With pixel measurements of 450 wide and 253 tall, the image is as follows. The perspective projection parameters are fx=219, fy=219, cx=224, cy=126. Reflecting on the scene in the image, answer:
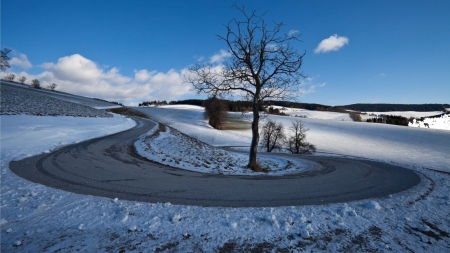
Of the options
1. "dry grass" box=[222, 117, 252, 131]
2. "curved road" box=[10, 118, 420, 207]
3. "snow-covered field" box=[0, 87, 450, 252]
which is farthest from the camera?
"dry grass" box=[222, 117, 252, 131]

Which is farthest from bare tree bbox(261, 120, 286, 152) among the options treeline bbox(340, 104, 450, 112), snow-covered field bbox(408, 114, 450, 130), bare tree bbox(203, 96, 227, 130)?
treeline bbox(340, 104, 450, 112)

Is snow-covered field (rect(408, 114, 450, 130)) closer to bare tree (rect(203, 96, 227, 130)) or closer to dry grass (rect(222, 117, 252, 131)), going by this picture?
dry grass (rect(222, 117, 252, 131))

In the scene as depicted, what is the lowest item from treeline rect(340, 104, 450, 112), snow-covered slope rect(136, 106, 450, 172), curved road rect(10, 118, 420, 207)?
snow-covered slope rect(136, 106, 450, 172)

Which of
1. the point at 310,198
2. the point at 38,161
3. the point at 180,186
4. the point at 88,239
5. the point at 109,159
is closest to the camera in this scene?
the point at 88,239

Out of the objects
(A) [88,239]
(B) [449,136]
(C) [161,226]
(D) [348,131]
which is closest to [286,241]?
(C) [161,226]

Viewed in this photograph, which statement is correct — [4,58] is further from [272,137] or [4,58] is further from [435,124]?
[435,124]

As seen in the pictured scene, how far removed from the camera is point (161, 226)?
417 centimetres

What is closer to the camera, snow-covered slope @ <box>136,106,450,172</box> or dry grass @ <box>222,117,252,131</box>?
snow-covered slope @ <box>136,106,450,172</box>

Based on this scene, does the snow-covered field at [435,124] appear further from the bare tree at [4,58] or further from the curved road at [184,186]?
the bare tree at [4,58]

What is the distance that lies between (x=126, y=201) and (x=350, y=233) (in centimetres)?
498

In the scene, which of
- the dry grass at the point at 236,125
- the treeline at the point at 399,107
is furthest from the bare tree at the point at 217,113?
the treeline at the point at 399,107

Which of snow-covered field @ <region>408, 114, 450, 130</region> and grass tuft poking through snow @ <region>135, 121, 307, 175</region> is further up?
snow-covered field @ <region>408, 114, 450, 130</region>

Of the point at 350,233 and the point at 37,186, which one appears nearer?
the point at 350,233

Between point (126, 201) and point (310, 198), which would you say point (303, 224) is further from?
point (126, 201)
